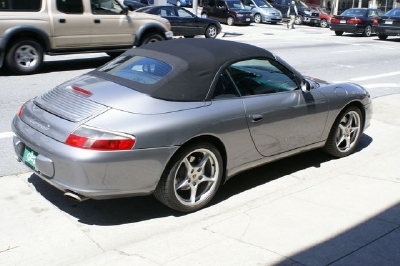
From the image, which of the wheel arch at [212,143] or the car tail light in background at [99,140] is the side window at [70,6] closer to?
the wheel arch at [212,143]

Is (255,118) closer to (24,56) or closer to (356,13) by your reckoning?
(24,56)

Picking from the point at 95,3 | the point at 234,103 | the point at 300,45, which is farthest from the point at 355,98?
the point at 300,45

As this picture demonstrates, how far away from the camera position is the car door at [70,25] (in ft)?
37.6

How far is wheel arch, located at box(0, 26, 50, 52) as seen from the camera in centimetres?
1080

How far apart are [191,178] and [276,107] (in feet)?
4.00

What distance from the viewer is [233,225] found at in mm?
4207

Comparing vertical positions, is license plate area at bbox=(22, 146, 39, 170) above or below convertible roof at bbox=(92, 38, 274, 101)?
below

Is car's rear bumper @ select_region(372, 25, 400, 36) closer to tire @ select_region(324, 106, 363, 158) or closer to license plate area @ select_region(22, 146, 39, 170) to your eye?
tire @ select_region(324, 106, 363, 158)

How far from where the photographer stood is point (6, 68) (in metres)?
11.7

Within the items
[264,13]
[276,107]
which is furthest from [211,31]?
[276,107]

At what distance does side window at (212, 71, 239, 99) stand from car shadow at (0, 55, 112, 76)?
7506 millimetres

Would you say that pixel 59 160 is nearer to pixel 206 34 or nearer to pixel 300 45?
pixel 300 45

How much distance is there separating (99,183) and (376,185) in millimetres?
2753

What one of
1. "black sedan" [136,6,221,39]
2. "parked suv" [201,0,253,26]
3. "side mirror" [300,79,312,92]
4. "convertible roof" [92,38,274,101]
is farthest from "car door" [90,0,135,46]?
"parked suv" [201,0,253,26]
